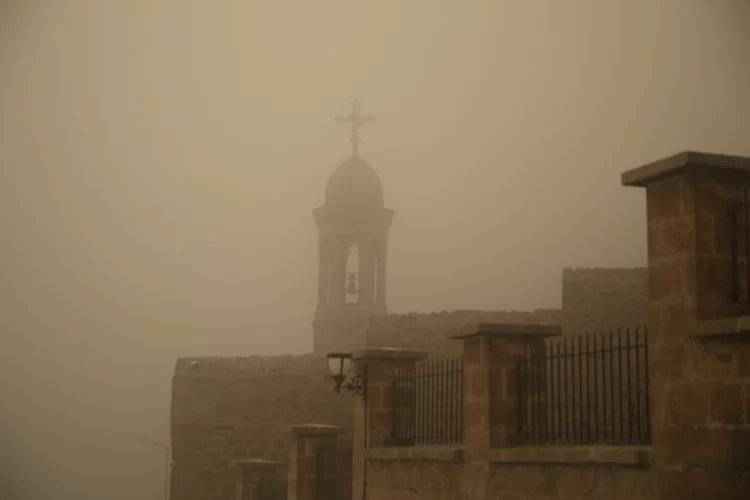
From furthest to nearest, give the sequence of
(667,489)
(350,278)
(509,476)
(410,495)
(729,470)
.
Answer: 1. (350,278)
2. (410,495)
3. (509,476)
4. (667,489)
5. (729,470)

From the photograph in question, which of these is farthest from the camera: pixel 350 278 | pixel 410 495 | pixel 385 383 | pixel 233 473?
pixel 350 278

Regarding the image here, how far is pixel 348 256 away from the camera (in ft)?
82.9

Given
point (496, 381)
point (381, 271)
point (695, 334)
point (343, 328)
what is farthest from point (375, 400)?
point (381, 271)

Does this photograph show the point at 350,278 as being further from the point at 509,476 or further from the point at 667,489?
the point at 667,489

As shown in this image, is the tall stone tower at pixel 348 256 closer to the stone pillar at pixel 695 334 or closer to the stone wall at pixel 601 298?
the stone wall at pixel 601 298

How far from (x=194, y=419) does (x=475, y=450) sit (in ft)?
39.5

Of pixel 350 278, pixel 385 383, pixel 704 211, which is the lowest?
pixel 385 383

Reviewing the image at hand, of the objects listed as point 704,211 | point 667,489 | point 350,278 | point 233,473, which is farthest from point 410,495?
point 350,278

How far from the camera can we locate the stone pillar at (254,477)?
51.4 feet

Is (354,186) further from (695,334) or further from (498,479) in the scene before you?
(695,334)

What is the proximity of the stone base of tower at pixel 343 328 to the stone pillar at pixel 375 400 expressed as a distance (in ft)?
39.6

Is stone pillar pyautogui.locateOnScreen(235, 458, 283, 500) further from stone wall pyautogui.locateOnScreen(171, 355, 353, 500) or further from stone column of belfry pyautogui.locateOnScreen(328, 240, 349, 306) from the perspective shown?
stone column of belfry pyautogui.locateOnScreen(328, 240, 349, 306)

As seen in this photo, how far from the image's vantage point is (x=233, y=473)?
19828 mm

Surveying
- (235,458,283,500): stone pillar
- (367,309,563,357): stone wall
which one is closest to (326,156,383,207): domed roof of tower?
(367,309,563,357): stone wall
